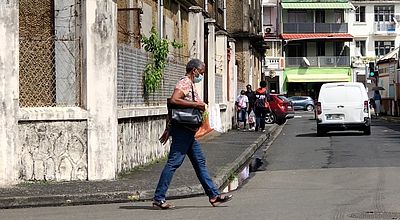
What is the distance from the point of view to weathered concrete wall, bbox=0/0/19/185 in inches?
511

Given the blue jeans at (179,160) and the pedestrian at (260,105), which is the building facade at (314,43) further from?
the blue jeans at (179,160)

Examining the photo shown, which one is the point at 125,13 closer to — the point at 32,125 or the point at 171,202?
the point at 32,125

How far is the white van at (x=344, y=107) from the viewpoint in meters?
27.6

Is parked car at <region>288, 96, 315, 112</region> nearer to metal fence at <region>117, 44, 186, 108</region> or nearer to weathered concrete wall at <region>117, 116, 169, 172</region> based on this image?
metal fence at <region>117, 44, 186, 108</region>

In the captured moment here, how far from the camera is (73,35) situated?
45.6 ft

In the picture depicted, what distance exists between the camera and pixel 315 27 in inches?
2857

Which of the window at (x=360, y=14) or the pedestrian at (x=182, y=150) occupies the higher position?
the window at (x=360, y=14)

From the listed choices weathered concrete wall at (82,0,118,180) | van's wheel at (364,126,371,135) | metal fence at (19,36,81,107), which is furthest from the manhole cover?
van's wheel at (364,126,371,135)

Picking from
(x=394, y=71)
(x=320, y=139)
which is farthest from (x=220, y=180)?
(x=394, y=71)

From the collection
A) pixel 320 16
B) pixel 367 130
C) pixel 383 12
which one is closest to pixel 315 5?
pixel 320 16

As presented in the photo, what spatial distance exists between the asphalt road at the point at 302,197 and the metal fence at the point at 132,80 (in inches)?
105

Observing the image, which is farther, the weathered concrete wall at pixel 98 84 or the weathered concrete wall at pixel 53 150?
the weathered concrete wall at pixel 98 84

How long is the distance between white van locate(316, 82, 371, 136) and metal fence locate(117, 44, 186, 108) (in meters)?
10.5

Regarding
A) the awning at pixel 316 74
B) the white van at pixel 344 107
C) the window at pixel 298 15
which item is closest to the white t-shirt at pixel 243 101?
the white van at pixel 344 107
